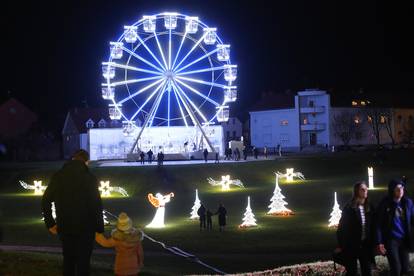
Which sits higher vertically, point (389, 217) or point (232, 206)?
point (389, 217)

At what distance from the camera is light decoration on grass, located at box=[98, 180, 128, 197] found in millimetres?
48650

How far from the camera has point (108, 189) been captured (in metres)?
48.9

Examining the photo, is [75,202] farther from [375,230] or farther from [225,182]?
[225,182]

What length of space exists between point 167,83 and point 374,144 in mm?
51093

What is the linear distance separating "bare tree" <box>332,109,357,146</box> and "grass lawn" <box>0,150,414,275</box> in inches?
727

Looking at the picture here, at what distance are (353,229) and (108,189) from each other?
4003 cm

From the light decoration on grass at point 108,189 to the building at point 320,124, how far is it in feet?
165

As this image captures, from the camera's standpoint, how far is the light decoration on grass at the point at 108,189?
48.7m

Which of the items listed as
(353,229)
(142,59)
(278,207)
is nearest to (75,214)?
(353,229)

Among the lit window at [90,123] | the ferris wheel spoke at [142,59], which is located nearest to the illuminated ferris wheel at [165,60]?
the ferris wheel spoke at [142,59]

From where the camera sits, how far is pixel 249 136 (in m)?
114

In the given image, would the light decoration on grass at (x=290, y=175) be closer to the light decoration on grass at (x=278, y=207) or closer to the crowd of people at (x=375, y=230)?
the light decoration on grass at (x=278, y=207)

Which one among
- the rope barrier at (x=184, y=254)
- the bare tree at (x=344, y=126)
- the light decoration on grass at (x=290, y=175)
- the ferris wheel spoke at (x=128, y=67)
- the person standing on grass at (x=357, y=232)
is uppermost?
the ferris wheel spoke at (x=128, y=67)

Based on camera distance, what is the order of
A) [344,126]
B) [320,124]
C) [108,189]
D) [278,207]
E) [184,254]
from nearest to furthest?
1. [184,254]
2. [278,207]
3. [108,189]
4. [344,126]
5. [320,124]
